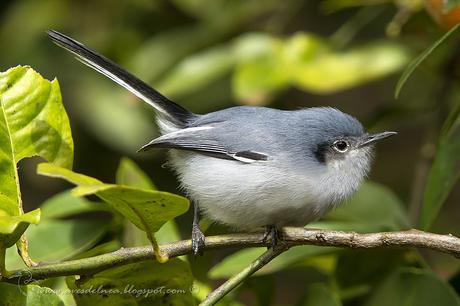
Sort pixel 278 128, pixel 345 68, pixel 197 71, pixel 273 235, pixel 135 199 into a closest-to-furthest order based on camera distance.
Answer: pixel 135 199 < pixel 273 235 < pixel 278 128 < pixel 345 68 < pixel 197 71

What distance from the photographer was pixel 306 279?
3816 millimetres

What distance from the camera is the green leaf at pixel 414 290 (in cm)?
185

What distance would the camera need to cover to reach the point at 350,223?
2.27m

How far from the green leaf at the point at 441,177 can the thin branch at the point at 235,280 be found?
0.57 m

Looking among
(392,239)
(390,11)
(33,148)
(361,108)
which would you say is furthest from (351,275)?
(361,108)

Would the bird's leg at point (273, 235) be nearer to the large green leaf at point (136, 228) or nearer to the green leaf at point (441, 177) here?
the large green leaf at point (136, 228)

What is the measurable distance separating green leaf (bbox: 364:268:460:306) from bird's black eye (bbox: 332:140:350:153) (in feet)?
1.99

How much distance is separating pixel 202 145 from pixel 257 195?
32cm

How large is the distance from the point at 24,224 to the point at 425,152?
1737 mm

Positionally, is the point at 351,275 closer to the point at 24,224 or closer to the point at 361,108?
the point at 24,224

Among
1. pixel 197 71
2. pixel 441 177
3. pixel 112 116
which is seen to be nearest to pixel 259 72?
pixel 197 71

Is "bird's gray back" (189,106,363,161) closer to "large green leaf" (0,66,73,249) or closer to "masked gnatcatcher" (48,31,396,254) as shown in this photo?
"masked gnatcatcher" (48,31,396,254)

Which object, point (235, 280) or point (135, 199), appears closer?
point (135, 199)

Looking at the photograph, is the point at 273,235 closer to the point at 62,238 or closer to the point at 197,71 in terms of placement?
the point at 62,238
